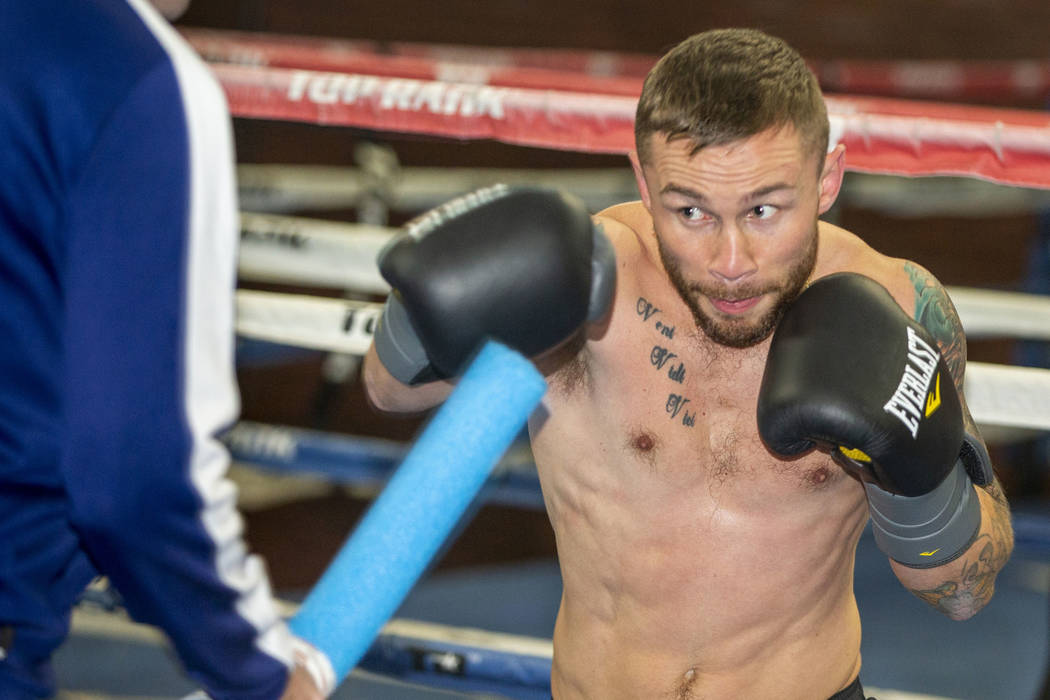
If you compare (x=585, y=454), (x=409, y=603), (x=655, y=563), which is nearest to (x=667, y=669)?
(x=655, y=563)

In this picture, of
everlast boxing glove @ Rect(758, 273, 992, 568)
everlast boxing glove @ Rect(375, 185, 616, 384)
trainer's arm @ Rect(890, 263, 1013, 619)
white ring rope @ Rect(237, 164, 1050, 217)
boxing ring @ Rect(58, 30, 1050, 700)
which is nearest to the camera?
everlast boxing glove @ Rect(375, 185, 616, 384)

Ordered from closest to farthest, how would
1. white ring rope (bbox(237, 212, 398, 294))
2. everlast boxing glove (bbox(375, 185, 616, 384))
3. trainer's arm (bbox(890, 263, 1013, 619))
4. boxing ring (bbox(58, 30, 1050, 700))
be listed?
everlast boxing glove (bbox(375, 185, 616, 384))
trainer's arm (bbox(890, 263, 1013, 619))
boxing ring (bbox(58, 30, 1050, 700))
white ring rope (bbox(237, 212, 398, 294))

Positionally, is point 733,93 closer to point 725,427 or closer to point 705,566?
point 725,427

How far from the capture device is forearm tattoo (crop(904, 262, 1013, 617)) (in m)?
1.49

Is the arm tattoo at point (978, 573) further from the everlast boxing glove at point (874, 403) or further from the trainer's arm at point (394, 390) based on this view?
the trainer's arm at point (394, 390)

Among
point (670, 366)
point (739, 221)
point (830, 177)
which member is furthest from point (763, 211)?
point (670, 366)

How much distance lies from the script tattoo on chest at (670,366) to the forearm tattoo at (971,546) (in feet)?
1.05

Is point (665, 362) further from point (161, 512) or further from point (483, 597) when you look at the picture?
point (483, 597)

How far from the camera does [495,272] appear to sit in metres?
1.14

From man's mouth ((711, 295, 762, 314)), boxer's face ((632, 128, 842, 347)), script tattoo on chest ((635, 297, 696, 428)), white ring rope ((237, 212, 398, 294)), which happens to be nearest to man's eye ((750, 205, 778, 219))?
boxer's face ((632, 128, 842, 347))

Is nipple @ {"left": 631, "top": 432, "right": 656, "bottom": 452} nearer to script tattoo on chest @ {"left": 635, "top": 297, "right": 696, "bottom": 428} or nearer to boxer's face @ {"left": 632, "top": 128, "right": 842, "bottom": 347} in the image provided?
script tattoo on chest @ {"left": 635, "top": 297, "right": 696, "bottom": 428}

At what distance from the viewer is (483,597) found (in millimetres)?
3562

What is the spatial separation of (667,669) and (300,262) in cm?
133

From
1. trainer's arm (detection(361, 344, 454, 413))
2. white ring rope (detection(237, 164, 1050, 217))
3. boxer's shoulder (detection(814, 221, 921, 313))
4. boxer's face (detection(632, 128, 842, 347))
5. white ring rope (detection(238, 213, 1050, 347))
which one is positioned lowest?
white ring rope (detection(237, 164, 1050, 217))
